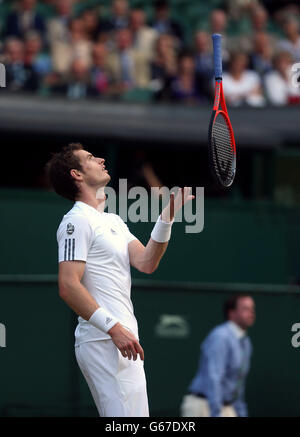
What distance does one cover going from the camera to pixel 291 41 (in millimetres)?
12398

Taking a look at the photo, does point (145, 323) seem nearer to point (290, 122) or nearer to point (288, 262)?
point (288, 262)

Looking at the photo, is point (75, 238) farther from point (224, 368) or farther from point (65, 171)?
point (224, 368)

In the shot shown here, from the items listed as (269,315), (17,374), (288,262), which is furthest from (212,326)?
(17,374)

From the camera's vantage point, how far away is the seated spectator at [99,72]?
35.3ft

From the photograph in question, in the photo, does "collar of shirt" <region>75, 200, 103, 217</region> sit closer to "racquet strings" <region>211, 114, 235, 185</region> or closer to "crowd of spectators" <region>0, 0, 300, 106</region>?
"racquet strings" <region>211, 114, 235, 185</region>

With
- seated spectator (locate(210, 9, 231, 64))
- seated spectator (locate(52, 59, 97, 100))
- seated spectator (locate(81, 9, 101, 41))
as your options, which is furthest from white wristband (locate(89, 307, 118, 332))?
seated spectator (locate(210, 9, 231, 64))

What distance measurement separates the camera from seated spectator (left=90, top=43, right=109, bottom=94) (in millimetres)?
10773

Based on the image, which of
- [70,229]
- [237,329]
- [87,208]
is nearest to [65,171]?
[87,208]

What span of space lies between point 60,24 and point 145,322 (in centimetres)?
404

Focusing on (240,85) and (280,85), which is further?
(280,85)

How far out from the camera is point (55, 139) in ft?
33.2

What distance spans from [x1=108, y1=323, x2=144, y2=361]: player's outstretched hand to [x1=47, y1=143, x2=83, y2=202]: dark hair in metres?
0.77

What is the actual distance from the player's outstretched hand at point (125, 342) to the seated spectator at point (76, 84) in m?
6.34

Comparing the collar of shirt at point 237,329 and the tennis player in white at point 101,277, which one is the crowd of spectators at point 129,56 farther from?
the tennis player in white at point 101,277
